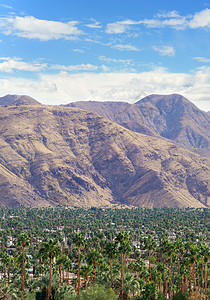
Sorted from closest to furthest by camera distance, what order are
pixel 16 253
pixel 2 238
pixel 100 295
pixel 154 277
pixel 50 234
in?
pixel 100 295 → pixel 154 277 → pixel 16 253 → pixel 2 238 → pixel 50 234

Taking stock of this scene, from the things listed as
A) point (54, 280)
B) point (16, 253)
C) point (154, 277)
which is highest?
point (54, 280)

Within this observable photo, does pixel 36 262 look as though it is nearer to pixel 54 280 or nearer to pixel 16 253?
pixel 16 253

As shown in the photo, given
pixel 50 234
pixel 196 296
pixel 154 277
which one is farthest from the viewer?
pixel 50 234

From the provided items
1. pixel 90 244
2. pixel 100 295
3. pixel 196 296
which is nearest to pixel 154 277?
pixel 196 296

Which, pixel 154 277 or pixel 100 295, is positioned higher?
pixel 100 295

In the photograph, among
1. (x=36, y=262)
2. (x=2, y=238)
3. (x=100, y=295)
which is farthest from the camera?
(x=2, y=238)

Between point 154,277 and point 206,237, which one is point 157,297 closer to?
point 154,277

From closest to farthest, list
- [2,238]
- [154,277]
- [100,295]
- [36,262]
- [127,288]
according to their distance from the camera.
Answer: [100,295], [127,288], [154,277], [36,262], [2,238]

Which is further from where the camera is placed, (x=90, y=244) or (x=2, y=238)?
(x=2, y=238)

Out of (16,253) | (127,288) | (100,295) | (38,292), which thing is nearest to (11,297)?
(38,292)
